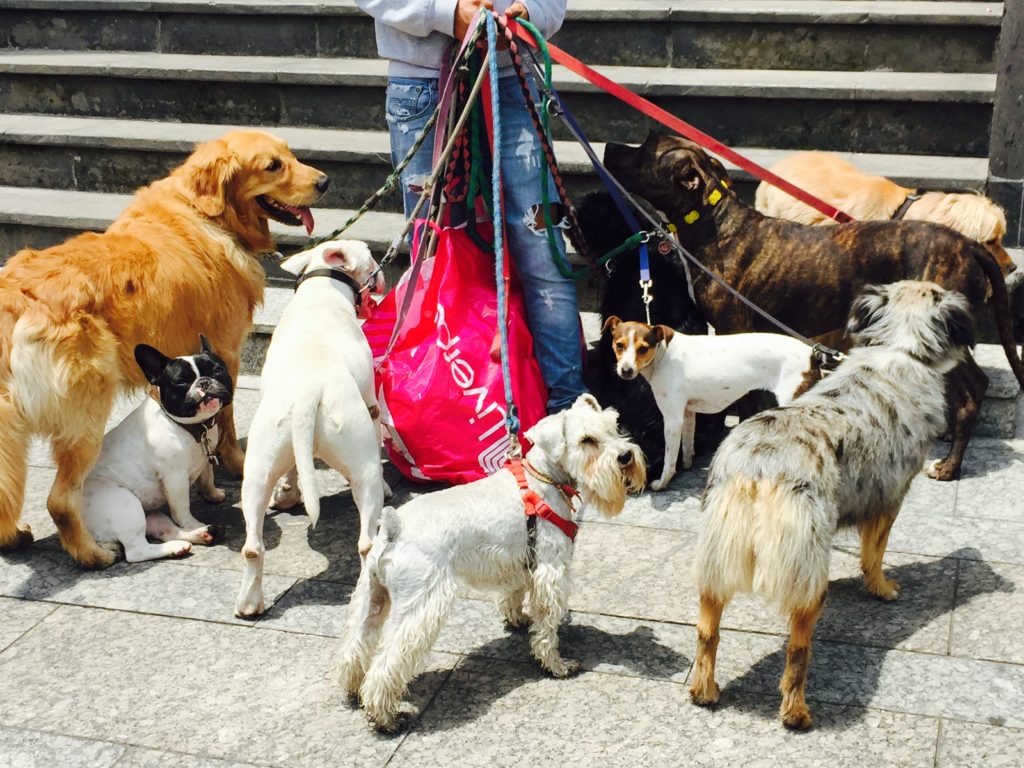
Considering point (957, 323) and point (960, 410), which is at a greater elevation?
point (957, 323)

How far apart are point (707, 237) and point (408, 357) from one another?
151 cm

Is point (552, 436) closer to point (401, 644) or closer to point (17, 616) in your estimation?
point (401, 644)

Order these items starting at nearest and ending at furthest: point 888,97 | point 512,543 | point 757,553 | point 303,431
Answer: point 757,553, point 512,543, point 303,431, point 888,97

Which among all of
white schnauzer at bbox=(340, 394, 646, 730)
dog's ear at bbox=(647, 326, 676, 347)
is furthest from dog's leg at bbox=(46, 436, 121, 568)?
dog's ear at bbox=(647, 326, 676, 347)

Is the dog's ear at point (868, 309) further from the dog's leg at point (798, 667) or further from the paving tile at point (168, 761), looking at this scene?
the paving tile at point (168, 761)

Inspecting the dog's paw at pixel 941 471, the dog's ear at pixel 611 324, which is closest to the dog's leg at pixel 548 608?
the dog's ear at pixel 611 324

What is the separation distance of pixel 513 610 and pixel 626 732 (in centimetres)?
70

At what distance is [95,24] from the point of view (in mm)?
8648

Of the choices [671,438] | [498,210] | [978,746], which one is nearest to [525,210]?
[498,210]

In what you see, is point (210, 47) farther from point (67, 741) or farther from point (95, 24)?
point (67, 741)

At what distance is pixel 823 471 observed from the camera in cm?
362

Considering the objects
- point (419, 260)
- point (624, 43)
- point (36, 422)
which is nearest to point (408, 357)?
point (419, 260)

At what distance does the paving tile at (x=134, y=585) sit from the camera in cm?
444

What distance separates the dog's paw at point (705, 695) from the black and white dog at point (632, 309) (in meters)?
1.70
